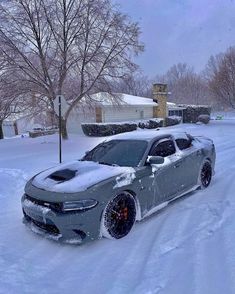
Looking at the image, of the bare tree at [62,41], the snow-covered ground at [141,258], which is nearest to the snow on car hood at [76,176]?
the snow-covered ground at [141,258]

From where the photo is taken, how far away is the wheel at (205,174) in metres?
6.97

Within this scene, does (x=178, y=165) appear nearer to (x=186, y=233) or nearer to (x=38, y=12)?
(x=186, y=233)

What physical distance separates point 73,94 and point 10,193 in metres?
12.8

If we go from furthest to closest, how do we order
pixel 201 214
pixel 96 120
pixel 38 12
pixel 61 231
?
pixel 96 120 → pixel 38 12 → pixel 201 214 → pixel 61 231

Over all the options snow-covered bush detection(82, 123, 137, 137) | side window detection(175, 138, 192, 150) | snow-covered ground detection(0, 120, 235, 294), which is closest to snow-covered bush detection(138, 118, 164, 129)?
snow-covered bush detection(82, 123, 137, 137)

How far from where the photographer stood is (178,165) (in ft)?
20.1

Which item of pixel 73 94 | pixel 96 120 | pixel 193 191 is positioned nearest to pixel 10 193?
pixel 193 191

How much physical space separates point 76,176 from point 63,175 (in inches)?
10.1

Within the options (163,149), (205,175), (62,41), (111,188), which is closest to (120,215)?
(111,188)

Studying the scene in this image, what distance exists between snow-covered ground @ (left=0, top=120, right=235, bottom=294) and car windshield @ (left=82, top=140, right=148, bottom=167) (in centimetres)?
100

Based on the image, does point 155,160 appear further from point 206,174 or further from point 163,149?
point 206,174

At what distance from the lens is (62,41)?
60.2 ft

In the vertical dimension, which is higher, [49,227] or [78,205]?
[78,205]

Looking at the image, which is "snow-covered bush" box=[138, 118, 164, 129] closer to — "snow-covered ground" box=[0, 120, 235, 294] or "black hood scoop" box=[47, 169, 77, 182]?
"snow-covered ground" box=[0, 120, 235, 294]
